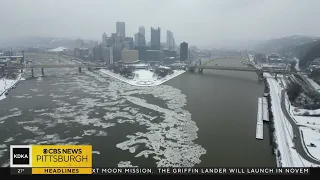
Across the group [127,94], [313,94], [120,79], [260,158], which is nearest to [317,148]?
[260,158]

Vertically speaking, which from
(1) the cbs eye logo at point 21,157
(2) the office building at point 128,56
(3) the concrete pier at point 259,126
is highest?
(2) the office building at point 128,56

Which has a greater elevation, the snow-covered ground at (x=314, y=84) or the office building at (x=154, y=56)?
the office building at (x=154, y=56)

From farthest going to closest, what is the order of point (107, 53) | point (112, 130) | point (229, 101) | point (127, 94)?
point (107, 53) < point (127, 94) < point (229, 101) < point (112, 130)

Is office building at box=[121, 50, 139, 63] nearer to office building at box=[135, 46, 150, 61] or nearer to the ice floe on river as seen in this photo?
office building at box=[135, 46, 150, 61]

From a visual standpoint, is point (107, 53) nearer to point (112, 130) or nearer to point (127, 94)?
point (127, 94)

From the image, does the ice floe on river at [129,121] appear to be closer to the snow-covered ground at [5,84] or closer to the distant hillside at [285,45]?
the snow-covered ground at [5,84]

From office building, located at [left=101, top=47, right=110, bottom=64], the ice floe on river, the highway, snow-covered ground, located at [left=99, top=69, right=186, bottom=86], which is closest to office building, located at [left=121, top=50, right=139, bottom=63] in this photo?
office building, located at [left=101, top=47, right=110, bottom=64]

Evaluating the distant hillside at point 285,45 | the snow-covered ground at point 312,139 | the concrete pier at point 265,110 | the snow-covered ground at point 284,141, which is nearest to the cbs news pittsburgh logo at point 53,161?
the snow-covered ground at point 284,141
